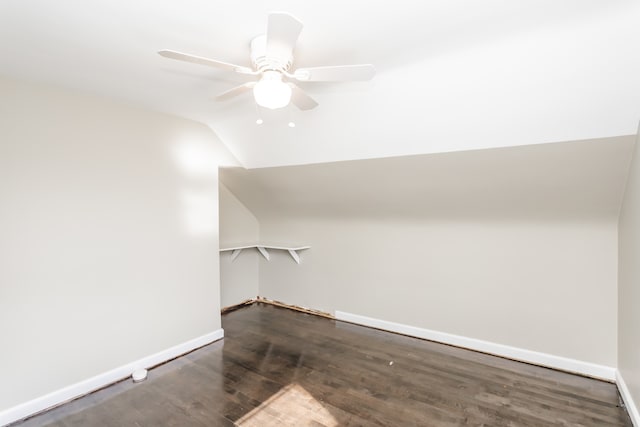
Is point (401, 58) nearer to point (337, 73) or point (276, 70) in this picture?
point (337, 73)

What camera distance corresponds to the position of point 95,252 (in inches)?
95.0

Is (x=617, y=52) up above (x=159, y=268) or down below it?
above

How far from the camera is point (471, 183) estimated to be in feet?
8.68

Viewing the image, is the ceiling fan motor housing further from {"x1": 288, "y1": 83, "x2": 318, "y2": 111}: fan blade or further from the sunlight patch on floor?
the sunlight patch on floor

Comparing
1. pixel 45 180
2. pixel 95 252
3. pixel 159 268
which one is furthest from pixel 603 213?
pixel 45 180

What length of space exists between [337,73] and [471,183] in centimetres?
164

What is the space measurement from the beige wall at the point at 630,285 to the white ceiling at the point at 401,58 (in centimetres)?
49

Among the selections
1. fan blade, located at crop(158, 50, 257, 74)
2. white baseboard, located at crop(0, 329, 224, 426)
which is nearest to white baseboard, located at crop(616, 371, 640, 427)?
fan blade, located at crop(158, 50, 257, 74)

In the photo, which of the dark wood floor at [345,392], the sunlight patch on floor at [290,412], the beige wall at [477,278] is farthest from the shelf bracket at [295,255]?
the sunlight patch on floor at [290,412]

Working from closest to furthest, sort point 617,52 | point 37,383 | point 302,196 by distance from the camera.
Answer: point 617,52 < point 37,383 < point 302,196

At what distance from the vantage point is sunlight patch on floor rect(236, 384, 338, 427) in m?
2.05

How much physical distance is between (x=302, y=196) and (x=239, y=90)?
204 cm

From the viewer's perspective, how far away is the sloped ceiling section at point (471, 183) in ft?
7.09

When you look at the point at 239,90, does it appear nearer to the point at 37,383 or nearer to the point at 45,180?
the point at 45,180
